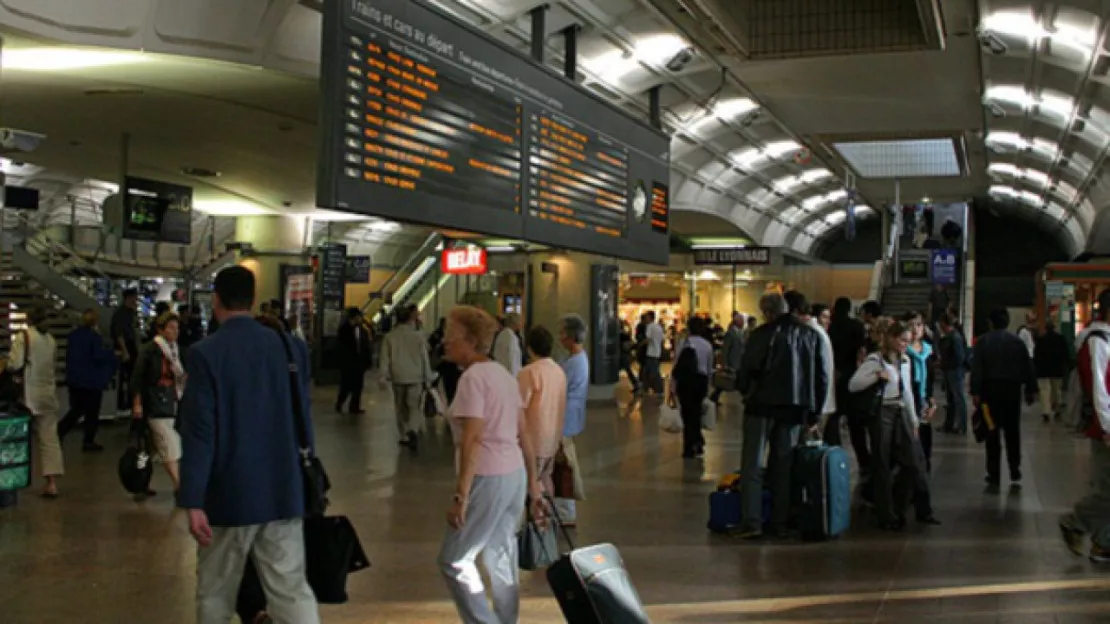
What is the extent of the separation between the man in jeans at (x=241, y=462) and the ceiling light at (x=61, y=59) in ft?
15.1

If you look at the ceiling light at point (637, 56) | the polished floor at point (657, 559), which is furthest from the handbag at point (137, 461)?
the ceiling light at point (637, 56)

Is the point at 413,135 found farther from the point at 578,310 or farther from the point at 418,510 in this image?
the point at 578,310

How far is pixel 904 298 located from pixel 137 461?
84.6 ft

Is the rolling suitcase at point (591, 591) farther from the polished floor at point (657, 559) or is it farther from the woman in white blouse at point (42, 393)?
the woman in white blouse at point (42, 393)

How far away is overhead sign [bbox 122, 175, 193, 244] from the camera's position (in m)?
13.5

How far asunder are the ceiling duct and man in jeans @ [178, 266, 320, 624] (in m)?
5.98

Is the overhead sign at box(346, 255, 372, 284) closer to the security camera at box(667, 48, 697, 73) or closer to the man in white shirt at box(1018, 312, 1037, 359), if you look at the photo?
the security camera at box(667, 48, 697, 73)

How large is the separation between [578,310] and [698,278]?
8.99 meters

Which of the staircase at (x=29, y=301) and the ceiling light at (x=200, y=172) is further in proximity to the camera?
the staircase at (x=29, y=301)

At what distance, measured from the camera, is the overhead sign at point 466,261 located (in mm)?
26125

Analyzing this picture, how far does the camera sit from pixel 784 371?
7555mm

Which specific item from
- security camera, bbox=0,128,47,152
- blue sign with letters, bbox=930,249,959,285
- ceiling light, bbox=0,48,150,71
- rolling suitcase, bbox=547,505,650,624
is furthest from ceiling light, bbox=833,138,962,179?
rolling suitcase, bbox=547,505,650,624

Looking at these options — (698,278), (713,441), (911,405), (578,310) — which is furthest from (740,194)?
(911,405)

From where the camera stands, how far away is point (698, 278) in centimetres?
2803
